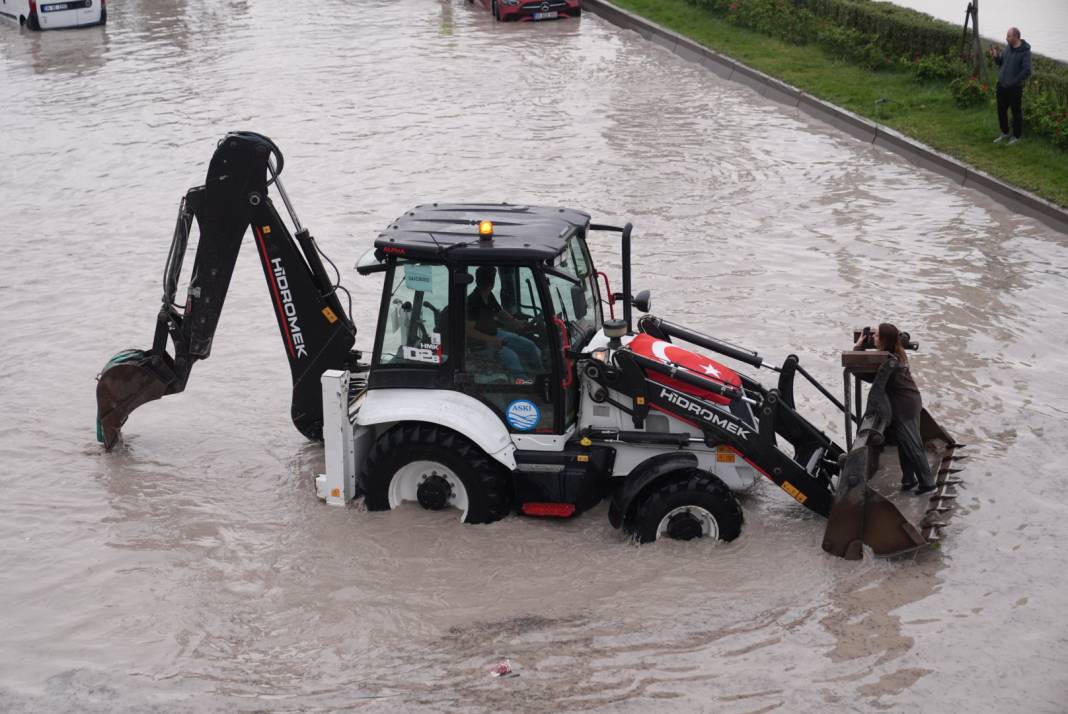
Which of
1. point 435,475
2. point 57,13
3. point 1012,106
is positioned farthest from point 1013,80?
point 57,13

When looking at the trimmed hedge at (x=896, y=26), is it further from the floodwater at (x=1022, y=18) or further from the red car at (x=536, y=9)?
the red car at (x=536, y=9)

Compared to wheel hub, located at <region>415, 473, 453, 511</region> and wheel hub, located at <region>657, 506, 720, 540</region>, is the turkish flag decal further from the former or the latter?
wheel hub, located at <region>415, 473, 453, 511</region>

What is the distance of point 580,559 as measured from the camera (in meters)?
9.00

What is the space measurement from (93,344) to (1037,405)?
955cm

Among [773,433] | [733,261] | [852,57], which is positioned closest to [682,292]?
[733,261]

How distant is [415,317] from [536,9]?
23240mm

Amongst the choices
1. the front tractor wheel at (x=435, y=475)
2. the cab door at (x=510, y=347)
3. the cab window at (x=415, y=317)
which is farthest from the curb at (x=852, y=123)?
the cab window at (x=415, y=317)

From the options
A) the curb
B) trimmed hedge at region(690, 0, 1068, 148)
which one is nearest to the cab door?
the curb

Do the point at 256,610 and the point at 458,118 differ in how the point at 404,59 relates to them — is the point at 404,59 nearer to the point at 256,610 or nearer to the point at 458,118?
the point at 458,118

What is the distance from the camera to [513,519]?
31.1 ft

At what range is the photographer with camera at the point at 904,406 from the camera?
932 centimetres

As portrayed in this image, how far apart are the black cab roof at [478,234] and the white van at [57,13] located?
26434mm

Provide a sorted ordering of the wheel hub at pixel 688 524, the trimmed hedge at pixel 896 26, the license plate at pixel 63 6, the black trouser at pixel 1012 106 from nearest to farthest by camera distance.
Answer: the wheel hub at pixel 688 524, the black trouser at pixel 1012 106, the trimmed hedge at pixel 896 26, the license plate at pixel 63 6

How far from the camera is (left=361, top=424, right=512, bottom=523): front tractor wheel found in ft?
30.0
